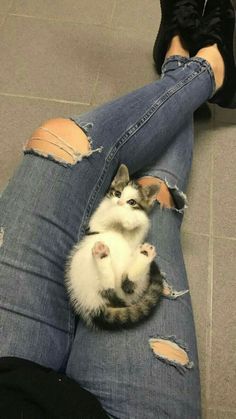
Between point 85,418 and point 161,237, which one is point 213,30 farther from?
point 85,418

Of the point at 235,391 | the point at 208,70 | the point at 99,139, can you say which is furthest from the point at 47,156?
the point at 235,391

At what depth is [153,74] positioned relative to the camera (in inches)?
59.1

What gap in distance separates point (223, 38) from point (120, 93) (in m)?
0.41

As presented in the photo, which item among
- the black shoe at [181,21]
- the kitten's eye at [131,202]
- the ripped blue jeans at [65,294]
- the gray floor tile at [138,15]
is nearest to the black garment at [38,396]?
the ripped blue jeans at [65,294]

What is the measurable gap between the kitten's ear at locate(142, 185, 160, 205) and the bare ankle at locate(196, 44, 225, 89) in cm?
53

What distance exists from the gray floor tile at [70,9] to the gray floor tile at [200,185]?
0.70 m

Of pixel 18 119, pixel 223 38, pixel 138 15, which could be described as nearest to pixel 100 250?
pixel 18 119

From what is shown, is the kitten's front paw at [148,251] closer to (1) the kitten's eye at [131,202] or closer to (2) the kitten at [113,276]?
(2) the kitten at [113,276]

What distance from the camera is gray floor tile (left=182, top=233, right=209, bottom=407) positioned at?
3.34 ft

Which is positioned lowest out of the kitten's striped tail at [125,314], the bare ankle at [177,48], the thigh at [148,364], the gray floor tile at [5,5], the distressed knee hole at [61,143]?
the thigh at [148,364]

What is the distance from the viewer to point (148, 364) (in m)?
0.73

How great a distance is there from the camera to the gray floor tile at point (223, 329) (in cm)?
97

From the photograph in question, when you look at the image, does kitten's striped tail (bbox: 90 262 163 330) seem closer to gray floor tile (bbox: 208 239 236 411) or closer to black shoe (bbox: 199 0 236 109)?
gray floor tile (bbox: 208 239 236 411)

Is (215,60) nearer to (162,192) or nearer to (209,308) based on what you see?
(162,192)
